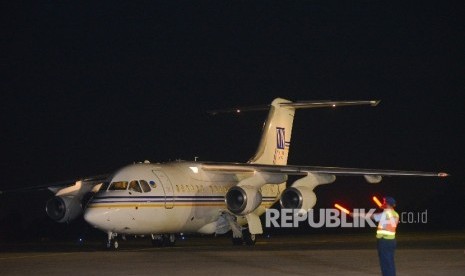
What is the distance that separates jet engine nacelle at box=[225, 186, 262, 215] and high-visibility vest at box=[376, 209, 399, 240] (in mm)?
13989

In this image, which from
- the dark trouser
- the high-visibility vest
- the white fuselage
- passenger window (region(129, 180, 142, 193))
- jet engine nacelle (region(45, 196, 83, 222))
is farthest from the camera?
jet engine nacelle (region(45, 196, 83, 222))

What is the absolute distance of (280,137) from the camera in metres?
33.8

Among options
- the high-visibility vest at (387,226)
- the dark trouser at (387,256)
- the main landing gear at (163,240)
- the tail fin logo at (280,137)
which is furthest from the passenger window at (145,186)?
the dark trouser at (387,256)

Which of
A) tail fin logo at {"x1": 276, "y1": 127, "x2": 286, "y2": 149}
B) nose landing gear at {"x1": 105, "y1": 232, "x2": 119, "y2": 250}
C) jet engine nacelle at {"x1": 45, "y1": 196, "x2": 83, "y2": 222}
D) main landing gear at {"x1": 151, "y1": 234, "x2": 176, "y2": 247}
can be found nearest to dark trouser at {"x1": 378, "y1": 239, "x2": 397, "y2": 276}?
nose landing gear at {"x1": 105, "y1": 232, "x2": 119, "y2": 250}

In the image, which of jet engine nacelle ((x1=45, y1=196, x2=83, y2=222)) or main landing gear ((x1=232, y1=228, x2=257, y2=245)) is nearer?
jet engine nacelle ((x1=45, y1=196, x2=83, y2=222))

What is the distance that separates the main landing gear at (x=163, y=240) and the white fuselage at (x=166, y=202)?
1.10 m

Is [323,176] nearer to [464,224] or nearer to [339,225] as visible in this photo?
[339,225]

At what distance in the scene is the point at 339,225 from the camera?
44.1 metres

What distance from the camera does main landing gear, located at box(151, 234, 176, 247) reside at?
29644mm

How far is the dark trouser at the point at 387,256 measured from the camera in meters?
13.7

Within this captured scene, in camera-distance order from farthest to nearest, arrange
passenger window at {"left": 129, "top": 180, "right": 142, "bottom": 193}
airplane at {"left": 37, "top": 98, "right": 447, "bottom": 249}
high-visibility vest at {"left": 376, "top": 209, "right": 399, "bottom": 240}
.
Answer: passenger window at {"left": 129, "top": 180, "right": 142, "bottom": 193}
airplane at {"left": 37, "top": 98, "right": 447, "bottom": 249}
high-visibility vest at {"left": 376, "top": 209, "right": 399, "bottom": 240}

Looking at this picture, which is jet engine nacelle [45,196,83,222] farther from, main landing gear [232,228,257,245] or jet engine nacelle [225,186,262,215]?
main landing gear [232,228,257,245]

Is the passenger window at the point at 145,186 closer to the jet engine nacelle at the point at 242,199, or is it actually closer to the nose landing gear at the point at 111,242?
the nose landing gear at the point at 111,242

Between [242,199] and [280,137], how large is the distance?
20.4 ft
